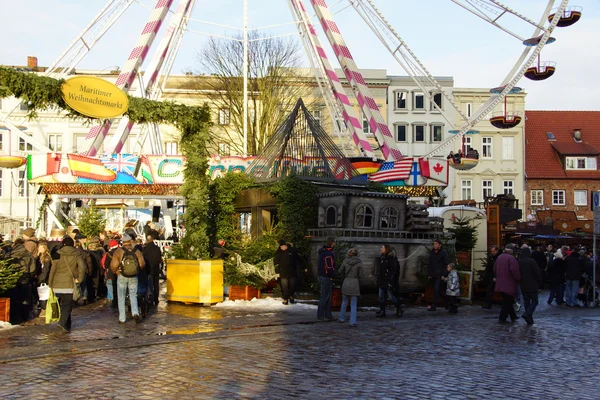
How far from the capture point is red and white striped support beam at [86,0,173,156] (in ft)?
108

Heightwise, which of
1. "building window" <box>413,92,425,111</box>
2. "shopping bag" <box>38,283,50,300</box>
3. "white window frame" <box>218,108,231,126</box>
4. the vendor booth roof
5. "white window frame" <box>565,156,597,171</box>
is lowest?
"shopping bag" <box>38,283,50,300</box>

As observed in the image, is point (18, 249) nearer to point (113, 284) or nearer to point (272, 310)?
point (113, 284)

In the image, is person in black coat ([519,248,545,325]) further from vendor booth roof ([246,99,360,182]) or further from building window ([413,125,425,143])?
building window ([413,125,425,143])

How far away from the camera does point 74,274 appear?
50.8ft

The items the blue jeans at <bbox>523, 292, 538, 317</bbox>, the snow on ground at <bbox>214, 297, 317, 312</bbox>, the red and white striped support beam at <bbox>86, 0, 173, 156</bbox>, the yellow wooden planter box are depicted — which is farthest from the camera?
the red and white striped support beam at <bbox>86, 0, 173, 156</bbox>

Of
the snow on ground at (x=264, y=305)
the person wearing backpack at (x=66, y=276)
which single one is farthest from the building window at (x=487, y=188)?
the person wearing backpack at (x=66, y=276)

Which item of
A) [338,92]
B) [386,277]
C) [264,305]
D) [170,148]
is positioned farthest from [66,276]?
[170,148]

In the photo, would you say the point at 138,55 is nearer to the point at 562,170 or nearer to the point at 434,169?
the point at 434,169

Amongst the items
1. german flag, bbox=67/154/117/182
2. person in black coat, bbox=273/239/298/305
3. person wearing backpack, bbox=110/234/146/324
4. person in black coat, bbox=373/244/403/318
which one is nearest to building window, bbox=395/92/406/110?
german flag, bbox=67/154/117/182

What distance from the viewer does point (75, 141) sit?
61.0m

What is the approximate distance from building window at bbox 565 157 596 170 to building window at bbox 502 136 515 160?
4105 mm

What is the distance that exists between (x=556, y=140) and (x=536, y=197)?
19.0ft

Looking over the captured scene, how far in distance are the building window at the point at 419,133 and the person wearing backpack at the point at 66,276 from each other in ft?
178

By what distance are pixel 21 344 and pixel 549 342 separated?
29.0ft
